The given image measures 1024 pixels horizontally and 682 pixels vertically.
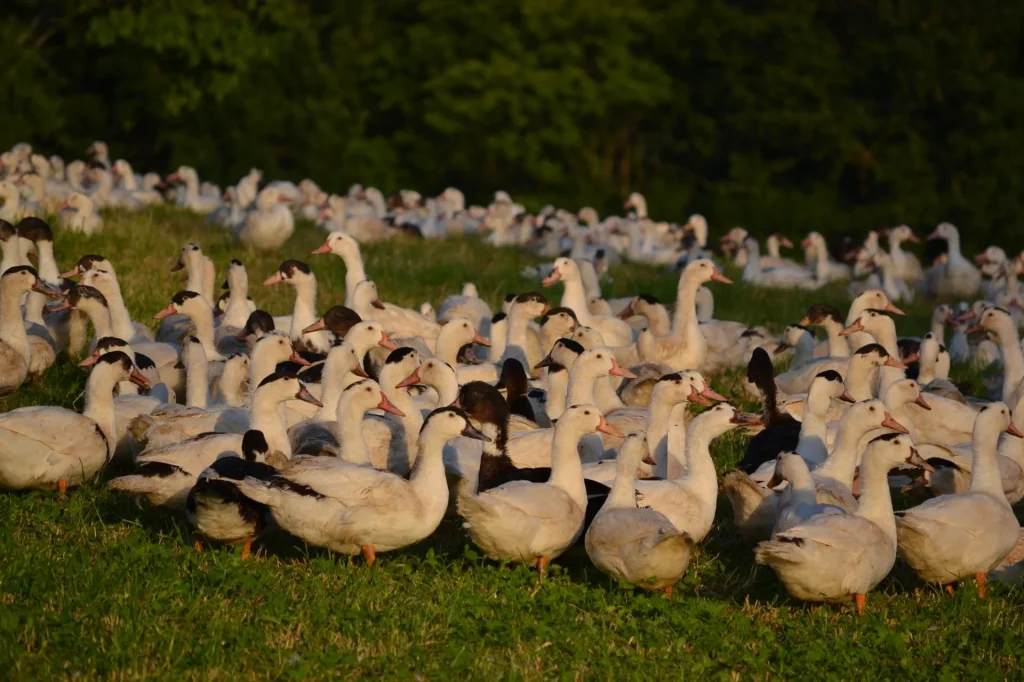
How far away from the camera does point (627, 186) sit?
125 ft

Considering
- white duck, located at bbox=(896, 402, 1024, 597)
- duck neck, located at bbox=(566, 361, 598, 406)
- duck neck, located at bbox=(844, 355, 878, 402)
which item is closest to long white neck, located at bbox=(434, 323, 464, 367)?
duck neck, located at bbox=(566, 361, 598, 406)

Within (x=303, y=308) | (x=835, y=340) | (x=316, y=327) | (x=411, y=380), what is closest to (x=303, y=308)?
(x=303, y=308)

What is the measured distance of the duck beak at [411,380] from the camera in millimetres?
8836

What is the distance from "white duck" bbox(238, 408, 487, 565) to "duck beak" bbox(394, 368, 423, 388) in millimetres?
1568

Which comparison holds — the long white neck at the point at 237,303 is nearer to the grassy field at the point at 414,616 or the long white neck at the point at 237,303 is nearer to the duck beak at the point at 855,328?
the grassy field at the point at 414,616

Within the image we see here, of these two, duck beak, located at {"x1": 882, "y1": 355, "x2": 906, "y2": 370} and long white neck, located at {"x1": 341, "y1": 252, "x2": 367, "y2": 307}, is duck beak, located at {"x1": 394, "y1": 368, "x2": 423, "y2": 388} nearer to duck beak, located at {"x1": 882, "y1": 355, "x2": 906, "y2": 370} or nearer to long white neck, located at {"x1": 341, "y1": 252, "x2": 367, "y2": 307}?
duck beak, located at {"x1": 882, "y1": 355, "x2": 906, "y2": 370}

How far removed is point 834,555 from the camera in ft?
22.2

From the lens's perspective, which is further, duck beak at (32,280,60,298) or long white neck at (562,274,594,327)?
long white neck at (562,274,594,327)

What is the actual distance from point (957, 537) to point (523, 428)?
2966mm

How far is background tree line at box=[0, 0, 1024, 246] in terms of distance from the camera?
33.6 meters

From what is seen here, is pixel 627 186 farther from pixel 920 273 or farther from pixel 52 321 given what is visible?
pixel 52 321

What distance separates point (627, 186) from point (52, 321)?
2822cm

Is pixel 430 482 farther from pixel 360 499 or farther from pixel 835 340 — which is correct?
pixel 835 340

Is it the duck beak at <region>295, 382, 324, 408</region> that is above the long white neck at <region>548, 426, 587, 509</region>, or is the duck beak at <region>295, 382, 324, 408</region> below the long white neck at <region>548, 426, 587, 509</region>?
above
